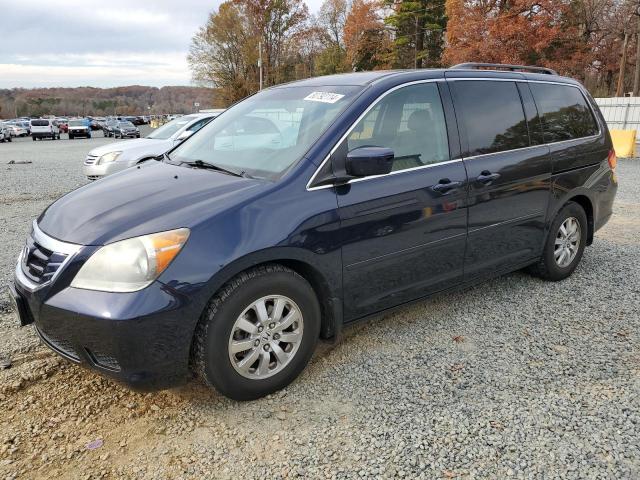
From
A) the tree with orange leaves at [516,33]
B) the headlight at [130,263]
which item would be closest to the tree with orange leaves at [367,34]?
the tree with orange leaves at [516,33]

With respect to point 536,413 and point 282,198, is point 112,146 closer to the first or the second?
point 282,198

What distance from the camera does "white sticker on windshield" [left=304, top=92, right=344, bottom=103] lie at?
3.31 metres

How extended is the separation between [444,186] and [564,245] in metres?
1.90

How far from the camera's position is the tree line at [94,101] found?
112188mm

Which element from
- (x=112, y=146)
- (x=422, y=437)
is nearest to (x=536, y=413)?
(x=422, y=437)

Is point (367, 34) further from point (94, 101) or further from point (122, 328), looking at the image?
point (94, 101)

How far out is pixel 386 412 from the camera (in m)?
2.74

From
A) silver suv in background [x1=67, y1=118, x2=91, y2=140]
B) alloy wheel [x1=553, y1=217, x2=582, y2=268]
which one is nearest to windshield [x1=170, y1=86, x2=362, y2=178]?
alloy wheel [x1=553, y1=217, x2=582, y2=268]

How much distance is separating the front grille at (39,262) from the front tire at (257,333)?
31.3 inches

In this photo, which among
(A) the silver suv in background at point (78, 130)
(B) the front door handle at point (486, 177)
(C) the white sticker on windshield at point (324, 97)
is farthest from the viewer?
(A) the silver suv in background at point (78, 130)

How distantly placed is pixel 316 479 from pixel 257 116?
8.34 feet

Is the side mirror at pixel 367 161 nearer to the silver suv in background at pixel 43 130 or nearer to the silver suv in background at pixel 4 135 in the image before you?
the silver suv in background at pixel 4 135

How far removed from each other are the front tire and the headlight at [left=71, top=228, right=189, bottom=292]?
33cm

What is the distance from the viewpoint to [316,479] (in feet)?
7.45
